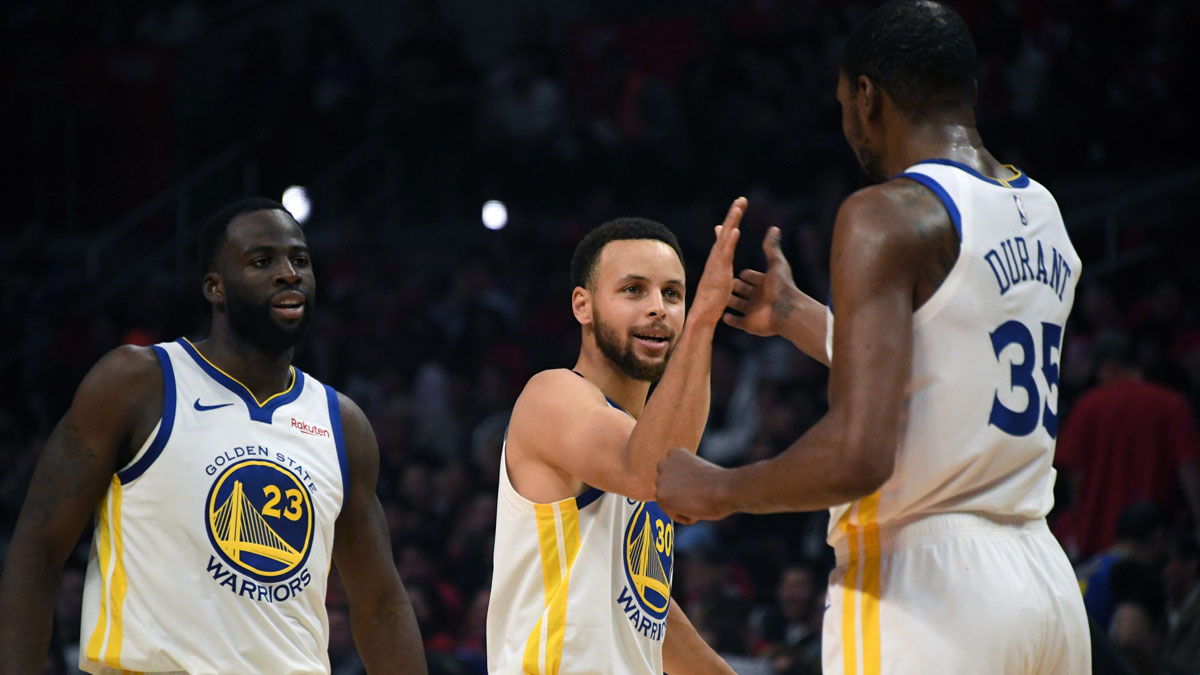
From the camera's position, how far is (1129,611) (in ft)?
21.1

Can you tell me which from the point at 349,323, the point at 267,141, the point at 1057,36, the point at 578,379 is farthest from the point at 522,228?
the point at 578,379

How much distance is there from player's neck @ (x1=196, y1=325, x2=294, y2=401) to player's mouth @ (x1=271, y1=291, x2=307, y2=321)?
0.14m

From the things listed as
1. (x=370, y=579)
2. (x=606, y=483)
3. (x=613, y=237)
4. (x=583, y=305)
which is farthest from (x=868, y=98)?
(x=370, y=579)

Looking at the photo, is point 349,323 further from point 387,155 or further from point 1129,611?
point 1129,611

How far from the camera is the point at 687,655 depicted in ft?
14.2

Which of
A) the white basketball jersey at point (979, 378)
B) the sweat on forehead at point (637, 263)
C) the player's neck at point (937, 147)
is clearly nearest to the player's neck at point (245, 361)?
the sweat on forehead at point (637, 263)

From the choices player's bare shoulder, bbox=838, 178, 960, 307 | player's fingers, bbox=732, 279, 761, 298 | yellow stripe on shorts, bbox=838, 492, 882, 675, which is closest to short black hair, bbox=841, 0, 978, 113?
player's bare shoulder, bbox=838, 178, 960, 307

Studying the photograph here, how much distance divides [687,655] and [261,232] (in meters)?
1.89

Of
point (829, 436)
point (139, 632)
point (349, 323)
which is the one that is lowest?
point (139, 632)

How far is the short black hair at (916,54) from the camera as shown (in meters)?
3.03

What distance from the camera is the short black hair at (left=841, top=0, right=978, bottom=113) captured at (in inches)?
119

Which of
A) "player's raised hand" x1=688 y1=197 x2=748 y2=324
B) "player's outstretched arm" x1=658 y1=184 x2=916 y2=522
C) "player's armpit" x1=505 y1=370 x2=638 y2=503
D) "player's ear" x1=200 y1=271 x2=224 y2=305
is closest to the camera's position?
"player's outstretched arm" x1=658 y1=184 x2=916 y2=522

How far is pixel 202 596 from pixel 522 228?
809 centimetres

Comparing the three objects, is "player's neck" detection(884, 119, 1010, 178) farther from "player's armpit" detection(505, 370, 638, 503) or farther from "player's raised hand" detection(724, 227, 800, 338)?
"player's armpit" detection(505, 370, 638, 503)
